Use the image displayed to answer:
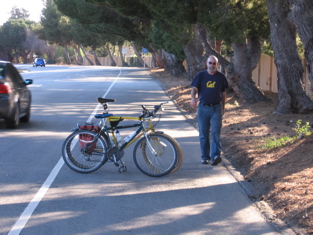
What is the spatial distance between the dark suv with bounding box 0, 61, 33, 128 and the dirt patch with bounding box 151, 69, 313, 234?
5.14 m

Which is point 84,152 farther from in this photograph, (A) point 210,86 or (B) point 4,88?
(B) point 4,88

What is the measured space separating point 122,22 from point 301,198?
27.6m

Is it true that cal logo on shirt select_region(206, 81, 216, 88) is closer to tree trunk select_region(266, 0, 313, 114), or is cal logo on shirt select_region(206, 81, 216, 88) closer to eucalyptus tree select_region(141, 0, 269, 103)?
tree trunk select_region(266, 0, 313, 114)

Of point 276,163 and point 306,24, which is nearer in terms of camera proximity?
point 306,24

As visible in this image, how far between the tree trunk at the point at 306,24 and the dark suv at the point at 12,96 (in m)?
7.02

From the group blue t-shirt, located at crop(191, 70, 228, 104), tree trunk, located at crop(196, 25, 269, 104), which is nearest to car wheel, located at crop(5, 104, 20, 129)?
blue t-shirt, located at crop(191, 70, 228, 104)

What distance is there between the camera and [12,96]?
40.1 feet

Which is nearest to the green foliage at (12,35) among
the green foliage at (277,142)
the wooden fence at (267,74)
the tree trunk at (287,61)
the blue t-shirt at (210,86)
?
the wooden fence at (267,74)

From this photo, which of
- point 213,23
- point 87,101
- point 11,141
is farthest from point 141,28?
point 11,141

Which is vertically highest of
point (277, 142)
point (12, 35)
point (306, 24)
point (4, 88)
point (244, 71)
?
point (12, 35)

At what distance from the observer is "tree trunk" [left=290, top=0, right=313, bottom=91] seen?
800 centimetres

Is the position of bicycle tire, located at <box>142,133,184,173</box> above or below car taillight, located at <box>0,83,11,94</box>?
below

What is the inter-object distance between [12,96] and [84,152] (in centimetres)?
487

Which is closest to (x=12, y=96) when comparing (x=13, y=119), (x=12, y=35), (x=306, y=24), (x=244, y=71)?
(x=13, y=119)
